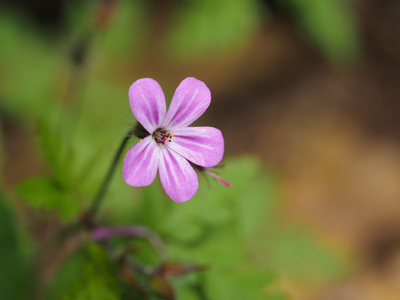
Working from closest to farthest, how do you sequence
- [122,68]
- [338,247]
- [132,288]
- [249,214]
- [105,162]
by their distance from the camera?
[132,288], [105,162], [249,214], [338,247], [122,68]

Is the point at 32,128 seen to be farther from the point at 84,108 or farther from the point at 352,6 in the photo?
the point at 352,6

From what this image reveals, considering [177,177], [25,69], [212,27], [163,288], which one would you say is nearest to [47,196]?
[163,288]

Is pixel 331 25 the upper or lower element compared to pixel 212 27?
upper

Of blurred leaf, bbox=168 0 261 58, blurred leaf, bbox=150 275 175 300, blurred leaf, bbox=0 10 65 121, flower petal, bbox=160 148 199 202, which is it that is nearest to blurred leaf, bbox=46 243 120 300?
blurred leaf, bbox=150 275 175 300

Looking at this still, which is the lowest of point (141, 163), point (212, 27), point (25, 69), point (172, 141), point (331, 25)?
point (141, 163)

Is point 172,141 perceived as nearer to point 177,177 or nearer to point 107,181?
point 177,177

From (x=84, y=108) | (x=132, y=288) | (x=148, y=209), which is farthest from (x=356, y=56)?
(x=132, y=288)

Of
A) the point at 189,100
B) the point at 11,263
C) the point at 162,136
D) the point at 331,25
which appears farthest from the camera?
the point at 331,25
